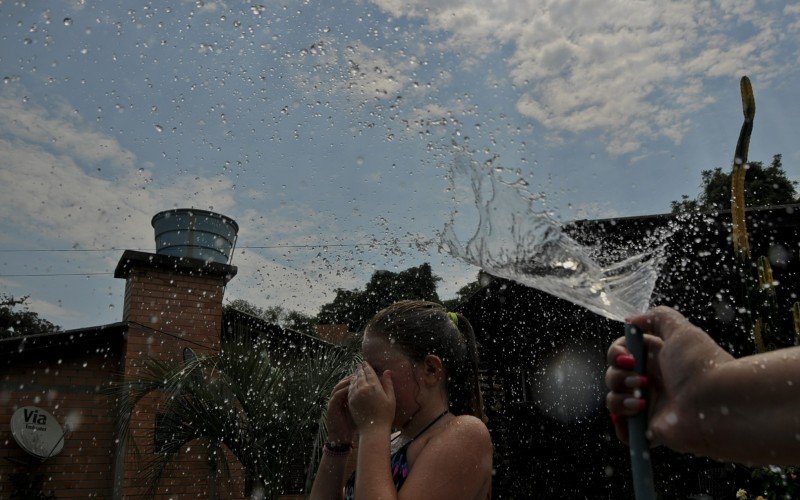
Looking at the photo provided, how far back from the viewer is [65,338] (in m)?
8.51

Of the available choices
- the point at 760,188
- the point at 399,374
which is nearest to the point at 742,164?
the point at 399,374

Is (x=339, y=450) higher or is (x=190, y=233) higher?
(x=190, y=233)

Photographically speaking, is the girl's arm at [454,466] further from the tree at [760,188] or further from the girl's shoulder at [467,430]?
the tree at [760,188]

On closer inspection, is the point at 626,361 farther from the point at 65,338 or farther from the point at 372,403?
the point at 65,338

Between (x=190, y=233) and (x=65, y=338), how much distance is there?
2.23 metres

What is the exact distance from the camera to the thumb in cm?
180

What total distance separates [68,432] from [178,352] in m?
1.79

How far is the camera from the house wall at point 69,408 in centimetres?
802

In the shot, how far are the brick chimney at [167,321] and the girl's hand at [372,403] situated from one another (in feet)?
20.4

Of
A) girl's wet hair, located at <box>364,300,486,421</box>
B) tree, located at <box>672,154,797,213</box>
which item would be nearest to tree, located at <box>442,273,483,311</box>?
girl's wet hair, located at <box>364,300,486,421</box>

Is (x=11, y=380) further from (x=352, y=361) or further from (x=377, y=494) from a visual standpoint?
(x=377, y=494)

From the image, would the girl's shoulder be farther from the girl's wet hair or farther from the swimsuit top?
the girl's wet hair

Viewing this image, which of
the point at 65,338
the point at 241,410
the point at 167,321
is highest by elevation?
the point at 167,321

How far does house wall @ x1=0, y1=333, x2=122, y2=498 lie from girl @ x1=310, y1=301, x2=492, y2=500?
6942 mm
